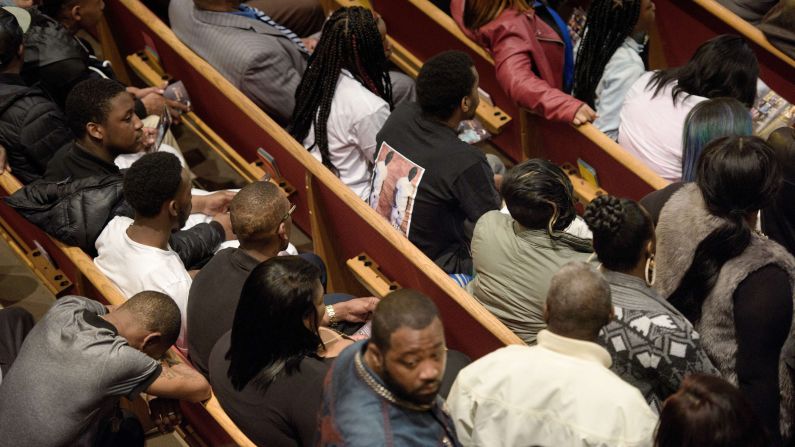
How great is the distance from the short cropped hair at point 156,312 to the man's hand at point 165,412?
182 mm

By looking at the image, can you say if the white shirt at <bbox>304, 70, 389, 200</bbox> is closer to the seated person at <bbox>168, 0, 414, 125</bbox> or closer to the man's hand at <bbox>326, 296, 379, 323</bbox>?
the seated person at <bbox>168, 0, 414, 125</bbox>

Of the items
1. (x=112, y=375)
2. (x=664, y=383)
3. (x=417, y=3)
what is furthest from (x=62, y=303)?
(x=417, y=3)

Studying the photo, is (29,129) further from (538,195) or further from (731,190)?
(731,190)

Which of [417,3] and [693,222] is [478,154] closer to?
[693,222]

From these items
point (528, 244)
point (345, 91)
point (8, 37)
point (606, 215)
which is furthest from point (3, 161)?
point (606, 215)

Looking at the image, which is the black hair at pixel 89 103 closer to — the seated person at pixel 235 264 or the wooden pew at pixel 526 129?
the seated person at pixel 235 264

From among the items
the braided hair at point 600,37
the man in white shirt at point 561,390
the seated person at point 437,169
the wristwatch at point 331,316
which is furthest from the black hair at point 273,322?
the braided hair at point 600,37

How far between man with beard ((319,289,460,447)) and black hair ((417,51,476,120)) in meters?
1.28

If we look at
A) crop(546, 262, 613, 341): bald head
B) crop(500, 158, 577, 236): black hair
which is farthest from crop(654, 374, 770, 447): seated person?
crop(500, 158, 577, 236): black hair

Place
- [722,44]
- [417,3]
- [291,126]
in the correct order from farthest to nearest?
[417,3]
[291,126]
[722,44]

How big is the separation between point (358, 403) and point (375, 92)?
1.91m

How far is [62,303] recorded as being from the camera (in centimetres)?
276

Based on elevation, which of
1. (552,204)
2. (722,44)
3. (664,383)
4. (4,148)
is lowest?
(4,148)

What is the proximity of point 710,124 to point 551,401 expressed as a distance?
55.3 inches
